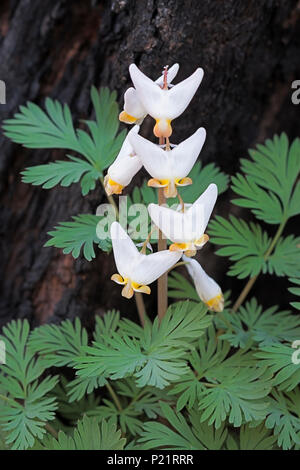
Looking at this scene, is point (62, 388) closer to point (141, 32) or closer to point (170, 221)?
point (170, 221)

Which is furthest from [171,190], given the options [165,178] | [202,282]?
[202,282]

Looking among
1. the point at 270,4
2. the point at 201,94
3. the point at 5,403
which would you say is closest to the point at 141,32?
the point at 201,94

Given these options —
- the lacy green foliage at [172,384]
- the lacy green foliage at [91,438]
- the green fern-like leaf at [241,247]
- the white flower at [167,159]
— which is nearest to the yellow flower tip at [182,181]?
the white flower at [167,159]

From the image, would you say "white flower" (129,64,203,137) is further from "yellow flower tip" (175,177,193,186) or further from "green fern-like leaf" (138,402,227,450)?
"green fern-like leaf" (138,402,227,450)

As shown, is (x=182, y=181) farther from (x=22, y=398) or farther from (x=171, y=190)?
(x=22, y=398)

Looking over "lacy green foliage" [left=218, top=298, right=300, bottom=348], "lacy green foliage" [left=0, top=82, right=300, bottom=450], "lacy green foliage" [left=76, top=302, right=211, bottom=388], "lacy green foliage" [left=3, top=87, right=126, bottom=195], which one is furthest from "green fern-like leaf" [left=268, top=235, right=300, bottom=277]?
"lacy green foliage" [left=3, top=87, right=126, bottom=195]

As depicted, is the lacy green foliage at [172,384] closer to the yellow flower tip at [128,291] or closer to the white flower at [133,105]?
the yellow flower tip at [128,291]
